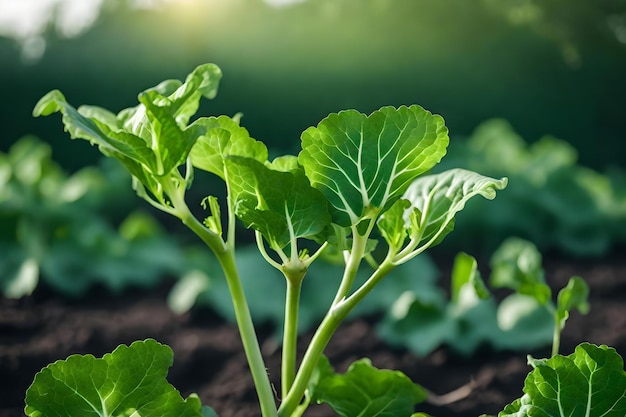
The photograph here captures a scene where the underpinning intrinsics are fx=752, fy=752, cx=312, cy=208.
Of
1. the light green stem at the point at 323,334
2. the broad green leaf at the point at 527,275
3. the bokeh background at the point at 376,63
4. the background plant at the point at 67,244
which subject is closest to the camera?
the light green stem at the point at 323,334

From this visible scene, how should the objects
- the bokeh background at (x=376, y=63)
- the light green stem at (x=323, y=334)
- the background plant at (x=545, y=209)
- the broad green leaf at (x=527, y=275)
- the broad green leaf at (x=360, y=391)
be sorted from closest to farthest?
the light green stem at (x=323, y=334) → the broad green leaf at (x=360, y=391) → the broad green leaf at (x=527, y=275) → the background plant at (x=545, y=209) → the bokeh background at (x=376, y=63)

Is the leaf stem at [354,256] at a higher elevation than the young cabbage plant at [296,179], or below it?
below

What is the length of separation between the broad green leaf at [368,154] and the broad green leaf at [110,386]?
309 millimetres

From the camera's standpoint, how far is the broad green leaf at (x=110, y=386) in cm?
98

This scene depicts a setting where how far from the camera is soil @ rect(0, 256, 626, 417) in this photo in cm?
192

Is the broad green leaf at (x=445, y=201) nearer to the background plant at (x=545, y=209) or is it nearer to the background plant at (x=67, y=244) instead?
the background plant at (x=67, y=244)

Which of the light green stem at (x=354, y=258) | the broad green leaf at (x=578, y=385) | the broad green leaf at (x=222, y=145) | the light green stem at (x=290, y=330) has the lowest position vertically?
the broad green leaf at (x=578, y=385)

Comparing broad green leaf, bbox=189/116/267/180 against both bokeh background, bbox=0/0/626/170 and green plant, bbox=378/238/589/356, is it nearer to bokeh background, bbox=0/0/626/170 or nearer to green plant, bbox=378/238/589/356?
green plant, bbox=378/238/589/356

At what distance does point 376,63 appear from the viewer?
5844 mm

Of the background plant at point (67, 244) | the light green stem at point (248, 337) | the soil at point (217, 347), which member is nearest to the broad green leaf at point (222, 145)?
the light green stem at point (248, 337)

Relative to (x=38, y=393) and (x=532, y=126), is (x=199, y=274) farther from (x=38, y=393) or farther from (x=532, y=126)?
(x=532, y=126)

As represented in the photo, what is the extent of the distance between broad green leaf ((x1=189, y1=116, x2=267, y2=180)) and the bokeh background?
182 inches

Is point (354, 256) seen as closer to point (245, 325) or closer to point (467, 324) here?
point (245, 325)

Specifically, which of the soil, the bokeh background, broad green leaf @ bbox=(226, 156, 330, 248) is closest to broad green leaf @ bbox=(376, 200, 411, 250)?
broad green leaf @ bbox=(226, 156, 330, 248)
